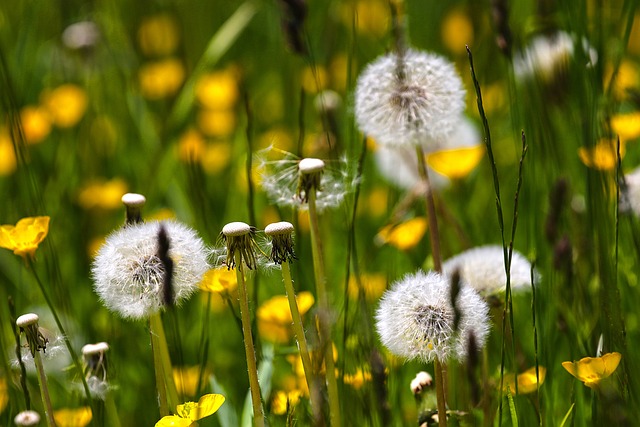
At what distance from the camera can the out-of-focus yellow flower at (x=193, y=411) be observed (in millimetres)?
1352

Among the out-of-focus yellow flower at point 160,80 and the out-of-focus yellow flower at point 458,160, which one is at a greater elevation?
the out-of-focus yellow flower at point 160,80

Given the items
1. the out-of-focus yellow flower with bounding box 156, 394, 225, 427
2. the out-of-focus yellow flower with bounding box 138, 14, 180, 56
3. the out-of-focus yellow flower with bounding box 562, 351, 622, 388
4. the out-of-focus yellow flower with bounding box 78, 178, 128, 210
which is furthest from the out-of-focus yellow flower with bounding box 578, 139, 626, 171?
the out-of-focus yellow flower with bounding box 138, 14, 180, 56

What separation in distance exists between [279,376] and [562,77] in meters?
1.15

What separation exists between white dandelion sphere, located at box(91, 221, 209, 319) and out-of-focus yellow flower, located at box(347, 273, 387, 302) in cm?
67

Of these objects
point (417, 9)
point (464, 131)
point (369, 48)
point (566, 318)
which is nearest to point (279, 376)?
point (566, 318)

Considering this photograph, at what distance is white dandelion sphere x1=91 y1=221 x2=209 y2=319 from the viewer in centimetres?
145

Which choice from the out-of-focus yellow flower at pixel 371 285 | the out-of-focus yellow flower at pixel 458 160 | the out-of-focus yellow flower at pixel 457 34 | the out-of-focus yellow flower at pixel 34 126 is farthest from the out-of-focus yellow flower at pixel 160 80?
the out-of-focus yellow flower at pixel 458 160

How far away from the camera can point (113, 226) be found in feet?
10.4

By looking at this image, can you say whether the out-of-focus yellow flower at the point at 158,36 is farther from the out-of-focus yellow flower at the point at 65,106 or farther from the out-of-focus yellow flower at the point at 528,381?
the out-of-focus yellow flower at the point at 528,381

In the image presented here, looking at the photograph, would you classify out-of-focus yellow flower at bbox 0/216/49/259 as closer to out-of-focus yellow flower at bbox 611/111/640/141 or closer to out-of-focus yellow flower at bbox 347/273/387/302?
out-of-focus yellow flower at bbox 347/273/387/302

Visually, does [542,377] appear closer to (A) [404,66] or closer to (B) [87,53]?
(A) [404,66]

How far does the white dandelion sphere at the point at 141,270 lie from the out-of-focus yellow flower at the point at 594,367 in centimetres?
60

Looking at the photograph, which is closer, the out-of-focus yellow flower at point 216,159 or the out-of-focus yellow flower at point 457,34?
the out-of-focus yellow flower at point 216,159

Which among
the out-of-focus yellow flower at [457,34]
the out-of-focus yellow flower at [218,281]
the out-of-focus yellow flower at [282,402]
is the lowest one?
the out-of-focus yellow flower at [282,402]
